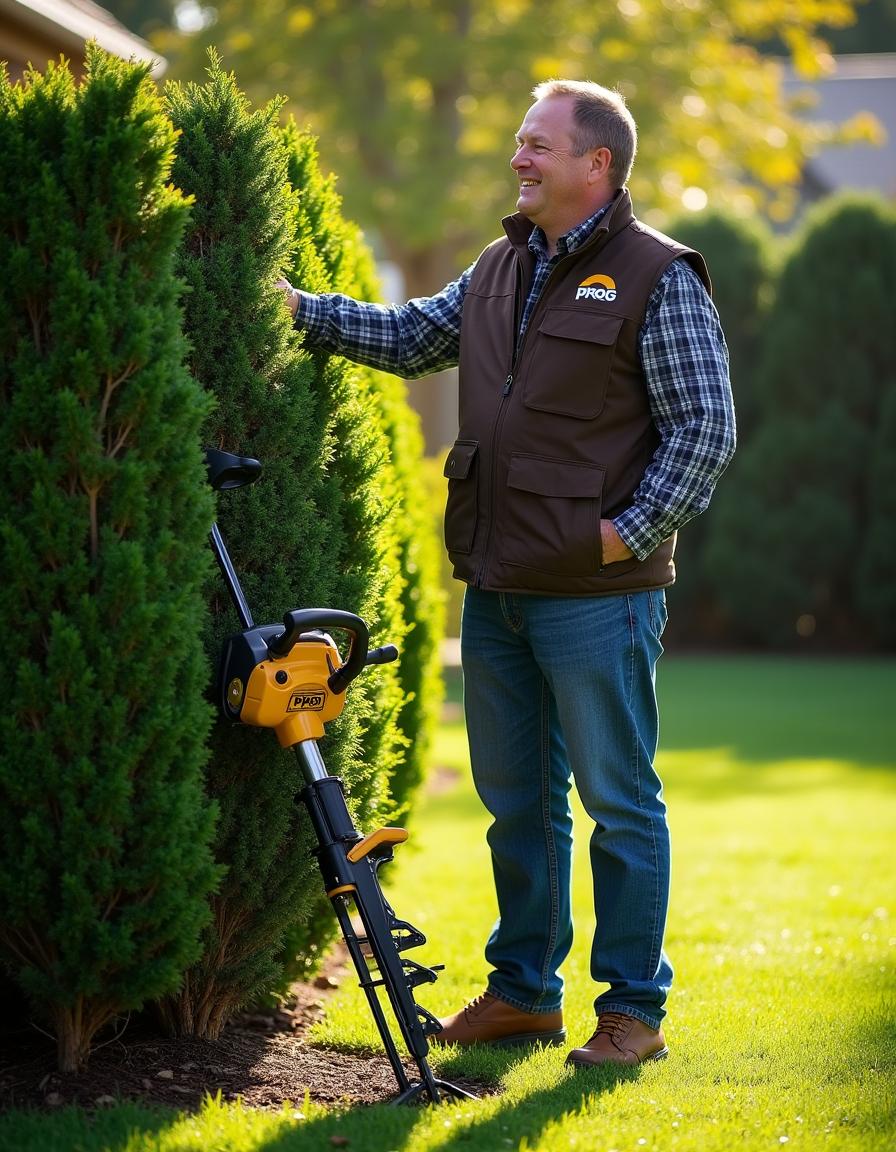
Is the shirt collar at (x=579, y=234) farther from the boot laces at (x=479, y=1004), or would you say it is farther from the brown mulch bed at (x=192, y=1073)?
the brown mulch bed at (x=192, y=1073)

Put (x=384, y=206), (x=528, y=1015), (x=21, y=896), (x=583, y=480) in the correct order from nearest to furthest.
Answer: (x=21, y=896) < (x=583, y=480) < (x=528, y=1015) < (x=384, y=206)

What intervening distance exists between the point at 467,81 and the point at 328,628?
16.9 metres

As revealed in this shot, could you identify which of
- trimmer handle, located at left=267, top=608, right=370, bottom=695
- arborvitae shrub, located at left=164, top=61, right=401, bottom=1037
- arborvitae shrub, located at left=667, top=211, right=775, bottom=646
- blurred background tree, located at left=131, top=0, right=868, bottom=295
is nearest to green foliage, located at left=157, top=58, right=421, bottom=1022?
arborvitae shrub, located at left=164, top=61, right=401, bottom=1037

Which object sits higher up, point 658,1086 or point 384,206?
point 384,206

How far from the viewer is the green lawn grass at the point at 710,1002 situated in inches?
115

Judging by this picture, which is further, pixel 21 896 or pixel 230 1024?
pixel 230 1024

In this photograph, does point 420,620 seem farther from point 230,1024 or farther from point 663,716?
point 663,716

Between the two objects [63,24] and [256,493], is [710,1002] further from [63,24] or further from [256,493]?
[63,24]

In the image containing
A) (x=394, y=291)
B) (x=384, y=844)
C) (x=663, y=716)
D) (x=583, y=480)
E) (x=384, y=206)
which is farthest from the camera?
(x=394, y=291)

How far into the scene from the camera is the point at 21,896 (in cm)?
282

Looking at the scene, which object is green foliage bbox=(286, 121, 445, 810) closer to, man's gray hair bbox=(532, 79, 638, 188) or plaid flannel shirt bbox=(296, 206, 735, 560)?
plaid flannel shirt bbox=(296, 206, 735, 560)

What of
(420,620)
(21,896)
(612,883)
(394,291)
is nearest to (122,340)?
(21,896)

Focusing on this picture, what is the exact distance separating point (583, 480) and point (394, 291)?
114 ft

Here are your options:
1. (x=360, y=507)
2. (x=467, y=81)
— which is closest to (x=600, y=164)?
(x=360, y=507)
